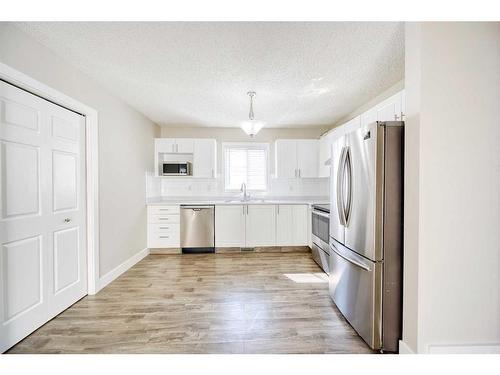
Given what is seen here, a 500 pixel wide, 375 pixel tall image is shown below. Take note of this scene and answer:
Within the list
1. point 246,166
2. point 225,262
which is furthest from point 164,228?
point 246,166

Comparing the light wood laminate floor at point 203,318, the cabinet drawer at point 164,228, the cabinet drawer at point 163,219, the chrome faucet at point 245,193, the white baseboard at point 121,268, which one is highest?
the chrome faucet at point 245,193

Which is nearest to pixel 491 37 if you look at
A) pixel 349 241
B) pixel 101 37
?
pixel 349 241

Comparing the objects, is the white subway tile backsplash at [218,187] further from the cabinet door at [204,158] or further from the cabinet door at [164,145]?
the cabinet door at [164,145]

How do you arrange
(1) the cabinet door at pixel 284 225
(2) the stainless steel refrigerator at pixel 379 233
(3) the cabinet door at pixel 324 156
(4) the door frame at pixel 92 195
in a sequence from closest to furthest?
(2) the stainless steel refrigerator at pixel 379 233
(4) the door frame at pixel 92 195
(3) the cabinet door at pixel 324 156
(1) the cabinet door at pixel 284 225

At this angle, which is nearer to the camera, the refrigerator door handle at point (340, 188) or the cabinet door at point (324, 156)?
the refrigerator door handle at point (340, 188)

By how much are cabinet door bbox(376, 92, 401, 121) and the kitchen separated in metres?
0.02

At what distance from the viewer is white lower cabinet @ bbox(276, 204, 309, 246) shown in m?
4.15

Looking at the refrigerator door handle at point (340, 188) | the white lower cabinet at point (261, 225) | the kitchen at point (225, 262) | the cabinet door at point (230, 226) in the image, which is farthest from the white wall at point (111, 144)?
the refrigerator door handle at point (340, 188)

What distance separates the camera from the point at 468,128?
141 cm

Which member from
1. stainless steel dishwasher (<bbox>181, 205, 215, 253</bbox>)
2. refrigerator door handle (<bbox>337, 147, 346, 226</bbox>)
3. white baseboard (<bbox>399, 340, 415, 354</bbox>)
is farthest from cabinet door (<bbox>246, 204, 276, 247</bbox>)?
white baseboard (<bbox>399, 340, 415, 354</bbox>)

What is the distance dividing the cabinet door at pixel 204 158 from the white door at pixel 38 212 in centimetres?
210

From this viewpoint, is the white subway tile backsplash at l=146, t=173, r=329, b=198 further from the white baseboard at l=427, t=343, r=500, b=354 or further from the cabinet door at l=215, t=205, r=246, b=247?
the white baseboard at l=427, t=343, r=500, b=354

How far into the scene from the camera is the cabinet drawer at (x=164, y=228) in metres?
4.07

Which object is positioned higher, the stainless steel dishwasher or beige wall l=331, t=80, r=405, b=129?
beige wall l=331, t=80, r=405, b=129
